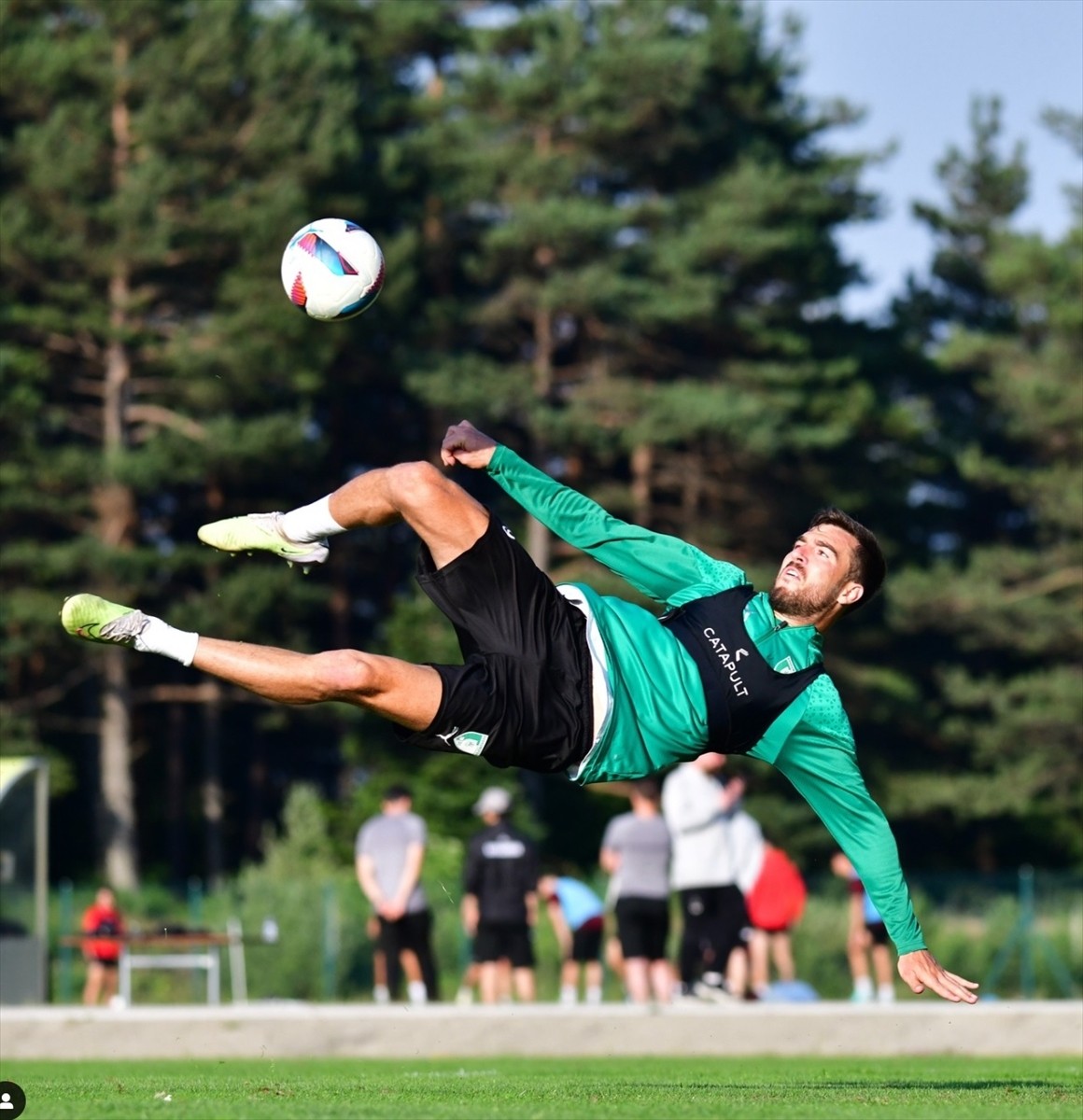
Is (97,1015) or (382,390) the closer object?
(97,1015)

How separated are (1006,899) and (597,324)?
15.9 meters

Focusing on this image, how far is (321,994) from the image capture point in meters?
25.7

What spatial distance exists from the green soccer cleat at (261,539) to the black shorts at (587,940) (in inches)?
436

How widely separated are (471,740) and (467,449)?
1.10 metres

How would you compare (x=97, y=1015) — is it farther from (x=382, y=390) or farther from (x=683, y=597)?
(x=382, y=390)

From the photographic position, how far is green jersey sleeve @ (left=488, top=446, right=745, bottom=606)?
316 inches

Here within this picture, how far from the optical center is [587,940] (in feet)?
62.5

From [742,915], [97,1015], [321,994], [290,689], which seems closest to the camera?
[290,689]

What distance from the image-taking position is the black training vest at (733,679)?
313 inches

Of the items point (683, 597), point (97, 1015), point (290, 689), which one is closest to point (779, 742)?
point (683, 597)

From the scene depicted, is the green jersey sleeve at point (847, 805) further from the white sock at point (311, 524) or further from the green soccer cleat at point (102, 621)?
the green soccer cleat at point (102, 621)

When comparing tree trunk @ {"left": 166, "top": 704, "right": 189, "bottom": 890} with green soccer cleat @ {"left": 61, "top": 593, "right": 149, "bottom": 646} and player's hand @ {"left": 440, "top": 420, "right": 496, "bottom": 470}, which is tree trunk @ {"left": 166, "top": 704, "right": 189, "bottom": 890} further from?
player's hand @ {"left": 440, "top": 420, "right": 496, "bottom": 470}

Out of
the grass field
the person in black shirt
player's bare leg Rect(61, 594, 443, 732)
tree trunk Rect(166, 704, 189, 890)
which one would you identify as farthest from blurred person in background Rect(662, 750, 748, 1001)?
tree trunk Rect(166, 704, 189, 890)

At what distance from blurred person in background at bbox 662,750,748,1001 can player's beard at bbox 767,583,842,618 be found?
7.69 metres
